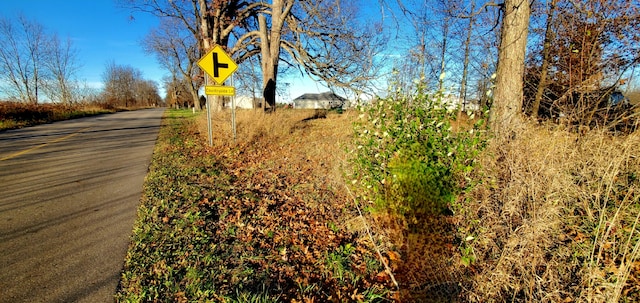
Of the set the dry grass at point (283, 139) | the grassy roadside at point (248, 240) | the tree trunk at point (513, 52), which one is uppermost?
the tree trunk at point (513, 52)

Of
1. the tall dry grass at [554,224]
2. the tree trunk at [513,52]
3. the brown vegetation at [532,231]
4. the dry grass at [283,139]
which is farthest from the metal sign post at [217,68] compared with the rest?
the tall dry grass at [554,224]

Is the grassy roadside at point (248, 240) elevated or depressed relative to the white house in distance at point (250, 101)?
depressed

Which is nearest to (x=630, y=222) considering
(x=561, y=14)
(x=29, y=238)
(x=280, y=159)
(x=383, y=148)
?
(x=383, y=148)

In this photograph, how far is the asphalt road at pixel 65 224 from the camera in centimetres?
219

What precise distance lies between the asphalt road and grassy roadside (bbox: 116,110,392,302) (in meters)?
0.23

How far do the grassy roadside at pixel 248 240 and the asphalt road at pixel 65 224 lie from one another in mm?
230

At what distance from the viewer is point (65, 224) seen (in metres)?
3.17

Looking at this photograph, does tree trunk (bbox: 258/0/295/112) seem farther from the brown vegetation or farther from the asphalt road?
the brown vegetation

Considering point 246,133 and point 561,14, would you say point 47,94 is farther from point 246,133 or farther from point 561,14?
point 561,14

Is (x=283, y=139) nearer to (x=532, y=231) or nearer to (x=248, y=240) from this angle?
(x=248, y=240)

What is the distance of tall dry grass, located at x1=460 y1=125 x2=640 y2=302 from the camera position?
217 cm

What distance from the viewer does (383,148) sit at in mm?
2906

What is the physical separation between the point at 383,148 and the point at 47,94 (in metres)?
47.4

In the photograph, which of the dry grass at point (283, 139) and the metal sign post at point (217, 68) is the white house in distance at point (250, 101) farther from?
the metal sign post at point (217, 68)
